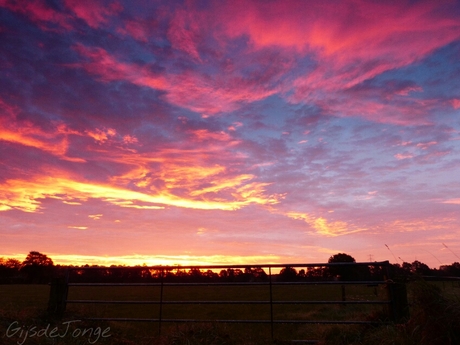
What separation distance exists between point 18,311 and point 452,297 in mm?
8668

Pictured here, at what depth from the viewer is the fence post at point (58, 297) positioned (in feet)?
28.3

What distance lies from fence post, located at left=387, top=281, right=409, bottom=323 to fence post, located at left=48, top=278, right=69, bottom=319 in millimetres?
7221

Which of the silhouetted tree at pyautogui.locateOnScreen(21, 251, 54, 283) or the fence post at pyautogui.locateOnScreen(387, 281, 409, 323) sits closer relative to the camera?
the fence post at pyautogui.locateOnScreen(387, 281, 409, 323)

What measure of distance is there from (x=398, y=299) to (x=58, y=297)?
Result: 7.52m

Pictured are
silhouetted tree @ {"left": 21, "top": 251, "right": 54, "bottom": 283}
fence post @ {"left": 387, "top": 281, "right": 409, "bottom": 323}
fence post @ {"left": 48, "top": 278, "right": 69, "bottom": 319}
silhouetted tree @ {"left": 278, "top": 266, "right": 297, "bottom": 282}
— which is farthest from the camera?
silhouetted tree @ {"left": 21, "top": 251, "right": 54, "bottom": 283}

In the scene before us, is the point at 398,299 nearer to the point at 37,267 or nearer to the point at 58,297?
the point at 58,297

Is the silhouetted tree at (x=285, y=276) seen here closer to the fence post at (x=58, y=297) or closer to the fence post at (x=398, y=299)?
the fence post at (x=398, y=299)

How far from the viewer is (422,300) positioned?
206 inches

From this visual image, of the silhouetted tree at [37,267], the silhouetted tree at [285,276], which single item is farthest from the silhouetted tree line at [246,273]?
the silhouetted tree at [37,267]

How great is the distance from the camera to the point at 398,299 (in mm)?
7012

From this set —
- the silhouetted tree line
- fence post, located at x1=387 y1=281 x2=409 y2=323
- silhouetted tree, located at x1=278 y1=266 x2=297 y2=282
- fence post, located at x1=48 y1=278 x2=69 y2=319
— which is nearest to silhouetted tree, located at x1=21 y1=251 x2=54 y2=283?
the silhouetted tree line

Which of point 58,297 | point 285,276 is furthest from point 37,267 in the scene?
point 285,276

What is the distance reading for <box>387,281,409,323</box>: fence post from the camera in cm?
695

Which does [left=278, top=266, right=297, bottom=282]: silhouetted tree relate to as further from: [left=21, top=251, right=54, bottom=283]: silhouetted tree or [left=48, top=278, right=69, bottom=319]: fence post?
[left=21, top=251, right=54, bottom=283]: silhouetted tree
